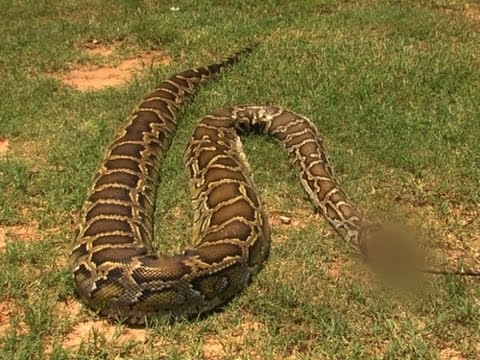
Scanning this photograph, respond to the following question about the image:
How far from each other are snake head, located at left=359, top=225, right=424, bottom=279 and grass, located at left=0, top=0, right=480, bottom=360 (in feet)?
0.58

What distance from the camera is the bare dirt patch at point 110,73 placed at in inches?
420

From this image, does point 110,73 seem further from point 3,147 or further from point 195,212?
point 195,212

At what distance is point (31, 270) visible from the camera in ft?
21.3

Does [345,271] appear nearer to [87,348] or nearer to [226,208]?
[226,208]

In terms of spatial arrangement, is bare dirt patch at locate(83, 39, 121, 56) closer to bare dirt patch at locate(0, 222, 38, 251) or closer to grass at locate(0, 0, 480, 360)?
grass at locate(0, 0, 480, 360)

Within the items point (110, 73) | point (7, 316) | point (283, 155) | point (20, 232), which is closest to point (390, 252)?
point (283, 155)

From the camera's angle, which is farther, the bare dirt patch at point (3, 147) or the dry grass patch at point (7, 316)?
the bare dirt patch at point (3, 147)

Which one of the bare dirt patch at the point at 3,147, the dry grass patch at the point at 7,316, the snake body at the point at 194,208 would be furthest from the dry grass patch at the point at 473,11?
the dry grass patch at the point at 7,316

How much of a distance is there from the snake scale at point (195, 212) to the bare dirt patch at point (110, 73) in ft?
4.63

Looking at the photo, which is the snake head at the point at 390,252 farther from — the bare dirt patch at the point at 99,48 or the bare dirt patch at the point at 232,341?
the bare dirt patch at the point at 99,48

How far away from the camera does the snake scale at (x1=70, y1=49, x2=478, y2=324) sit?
572 centimetres

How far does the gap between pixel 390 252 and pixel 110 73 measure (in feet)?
21.0

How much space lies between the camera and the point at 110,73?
1112 centimetres

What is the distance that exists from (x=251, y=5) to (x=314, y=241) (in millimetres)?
7830
